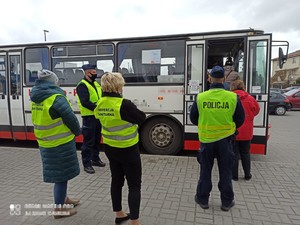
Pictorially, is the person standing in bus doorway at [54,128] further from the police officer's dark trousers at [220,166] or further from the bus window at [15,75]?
the bus window at [15,75]

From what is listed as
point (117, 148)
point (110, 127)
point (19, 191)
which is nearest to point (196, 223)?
point (117, 148)

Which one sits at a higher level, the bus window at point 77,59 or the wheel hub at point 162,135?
the bus window at point 77,59

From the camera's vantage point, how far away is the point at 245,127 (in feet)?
13.5

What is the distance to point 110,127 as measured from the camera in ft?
8.71

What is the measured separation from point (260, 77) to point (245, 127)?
1.49 metres

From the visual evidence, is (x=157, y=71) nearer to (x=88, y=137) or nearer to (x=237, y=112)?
(x=88, y=137)

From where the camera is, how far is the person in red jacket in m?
4.07

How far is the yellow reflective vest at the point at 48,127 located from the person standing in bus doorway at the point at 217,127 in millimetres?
1677

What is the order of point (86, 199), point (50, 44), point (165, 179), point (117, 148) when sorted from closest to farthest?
point (117, 148) < point (86, 199) < point (165, 179) < point (50, 44)

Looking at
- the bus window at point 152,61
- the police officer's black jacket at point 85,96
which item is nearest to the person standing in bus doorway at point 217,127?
the police officer's black jacket at point 85,96

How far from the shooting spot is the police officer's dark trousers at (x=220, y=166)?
3.17 m

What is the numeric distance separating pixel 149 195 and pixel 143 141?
2.20 meters

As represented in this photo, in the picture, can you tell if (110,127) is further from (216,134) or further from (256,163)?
(256,163)

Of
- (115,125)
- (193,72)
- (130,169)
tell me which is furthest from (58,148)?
(193,72)
